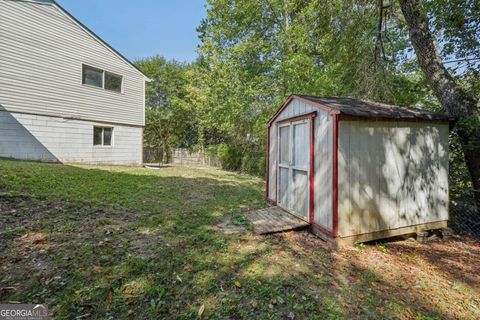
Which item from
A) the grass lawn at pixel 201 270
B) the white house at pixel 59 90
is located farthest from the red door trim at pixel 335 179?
the white house at pixel 59 90

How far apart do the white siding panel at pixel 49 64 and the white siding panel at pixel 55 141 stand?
1.16 ft

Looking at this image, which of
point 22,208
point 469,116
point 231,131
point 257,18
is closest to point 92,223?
point 22,208

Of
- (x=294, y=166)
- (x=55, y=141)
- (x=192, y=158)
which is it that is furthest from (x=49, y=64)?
(x=192, y=158)

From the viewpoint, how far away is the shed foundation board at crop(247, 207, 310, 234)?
443 cm

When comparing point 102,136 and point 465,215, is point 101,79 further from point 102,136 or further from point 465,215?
point 465,215

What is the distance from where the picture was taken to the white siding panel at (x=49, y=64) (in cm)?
898

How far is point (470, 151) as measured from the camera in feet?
16.7

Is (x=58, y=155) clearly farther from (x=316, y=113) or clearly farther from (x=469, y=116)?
(x=469, y=116)

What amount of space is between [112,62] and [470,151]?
13.4 meters

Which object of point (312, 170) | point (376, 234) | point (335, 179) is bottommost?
point (376, 234)

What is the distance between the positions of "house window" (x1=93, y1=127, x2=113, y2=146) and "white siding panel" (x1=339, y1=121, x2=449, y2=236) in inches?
441

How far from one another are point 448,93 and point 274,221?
176 inches

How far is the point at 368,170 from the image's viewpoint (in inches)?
155

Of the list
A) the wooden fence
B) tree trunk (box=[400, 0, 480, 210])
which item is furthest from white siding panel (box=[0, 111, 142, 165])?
tree trunk (box=[400, 0, 480, 210])
